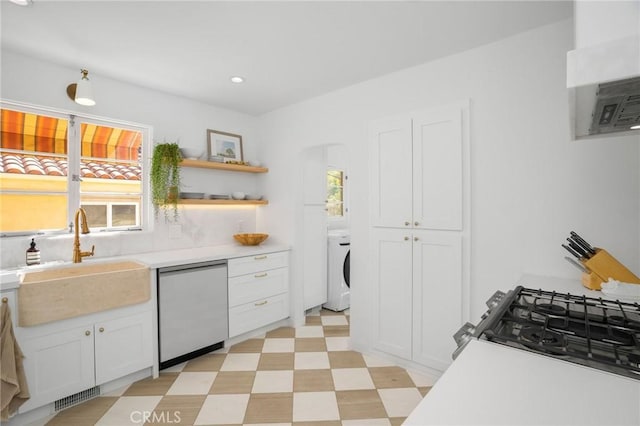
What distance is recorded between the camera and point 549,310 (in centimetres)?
125

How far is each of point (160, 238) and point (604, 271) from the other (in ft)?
11.6

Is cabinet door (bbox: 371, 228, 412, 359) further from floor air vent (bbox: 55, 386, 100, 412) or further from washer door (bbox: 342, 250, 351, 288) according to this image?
floor air vent (bbox: 55, 386, 100, 412)

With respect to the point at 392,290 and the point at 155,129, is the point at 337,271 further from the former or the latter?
the point at 155,129

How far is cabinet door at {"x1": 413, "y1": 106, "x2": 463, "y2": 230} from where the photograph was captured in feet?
8.09

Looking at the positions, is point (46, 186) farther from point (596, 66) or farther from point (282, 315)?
point (596, 66)

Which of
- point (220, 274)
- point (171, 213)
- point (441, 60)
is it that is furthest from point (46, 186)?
point (441, 60)

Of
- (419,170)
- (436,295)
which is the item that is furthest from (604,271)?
(419,170)

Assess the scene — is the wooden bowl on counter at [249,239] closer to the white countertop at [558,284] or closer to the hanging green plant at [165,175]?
the hanging green plant at [165,175]

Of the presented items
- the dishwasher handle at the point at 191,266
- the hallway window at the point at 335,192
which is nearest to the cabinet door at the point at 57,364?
the dishwasher handle at the point at 191,266

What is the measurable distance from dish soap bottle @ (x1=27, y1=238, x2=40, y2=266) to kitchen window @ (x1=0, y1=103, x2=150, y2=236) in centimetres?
15

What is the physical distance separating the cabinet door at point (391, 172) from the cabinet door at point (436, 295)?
0.28m

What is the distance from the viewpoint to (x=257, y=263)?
3385 millimetres

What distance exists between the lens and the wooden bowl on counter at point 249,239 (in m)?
3.64

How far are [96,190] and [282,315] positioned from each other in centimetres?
224
